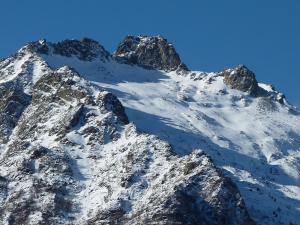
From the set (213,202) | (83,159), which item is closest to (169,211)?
(213,202)

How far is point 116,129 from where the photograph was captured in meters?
195

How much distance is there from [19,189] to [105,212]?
1616 cm

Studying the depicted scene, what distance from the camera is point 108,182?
17850cm

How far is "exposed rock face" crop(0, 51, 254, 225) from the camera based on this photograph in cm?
16475

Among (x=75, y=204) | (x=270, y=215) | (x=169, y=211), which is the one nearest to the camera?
(x=169, y=211)

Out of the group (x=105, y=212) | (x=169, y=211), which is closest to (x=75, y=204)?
(x=105, y=212)

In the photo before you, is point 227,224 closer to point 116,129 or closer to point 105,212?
point 105,212

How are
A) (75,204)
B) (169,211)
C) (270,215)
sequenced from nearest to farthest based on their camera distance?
(169,211)
(75,204)
(270,215)

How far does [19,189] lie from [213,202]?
98.0 feet

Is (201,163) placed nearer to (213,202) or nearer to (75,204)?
(213,202)

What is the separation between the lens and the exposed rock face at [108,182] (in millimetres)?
164750

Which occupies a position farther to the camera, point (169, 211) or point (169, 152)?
point (169, 152)

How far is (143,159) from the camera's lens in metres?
180

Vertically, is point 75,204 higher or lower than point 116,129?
lower
